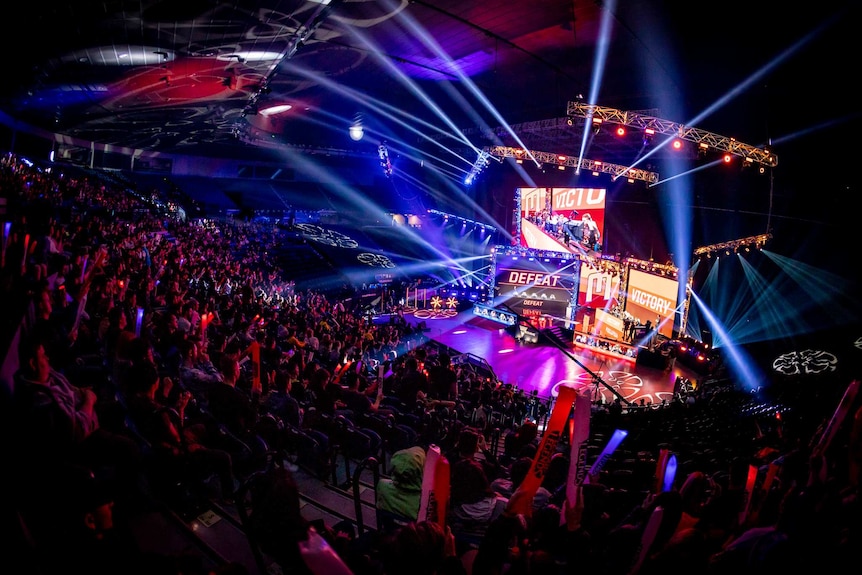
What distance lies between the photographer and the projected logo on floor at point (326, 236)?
28.1 metres

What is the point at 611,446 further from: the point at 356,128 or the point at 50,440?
the point at 356,128

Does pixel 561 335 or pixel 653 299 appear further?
pixel 561 335

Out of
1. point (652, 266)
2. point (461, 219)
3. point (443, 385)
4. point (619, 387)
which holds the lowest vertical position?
point (619, 387)

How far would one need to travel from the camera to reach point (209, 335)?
27.2 feet

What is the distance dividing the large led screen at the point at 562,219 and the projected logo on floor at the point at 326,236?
37.4 feet

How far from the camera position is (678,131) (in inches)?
487

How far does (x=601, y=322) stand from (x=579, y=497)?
58.9ft

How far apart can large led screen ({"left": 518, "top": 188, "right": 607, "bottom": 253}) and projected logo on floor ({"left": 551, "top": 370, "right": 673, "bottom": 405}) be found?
6.16 meters

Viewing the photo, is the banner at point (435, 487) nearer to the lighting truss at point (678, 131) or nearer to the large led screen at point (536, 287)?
the lighting truss at point (678, 131)

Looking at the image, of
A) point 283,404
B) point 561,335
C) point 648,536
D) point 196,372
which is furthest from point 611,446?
point 561,335

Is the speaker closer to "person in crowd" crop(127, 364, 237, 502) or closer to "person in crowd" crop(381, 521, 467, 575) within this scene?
"person in crowd" crop(127, 364, 237, 502)

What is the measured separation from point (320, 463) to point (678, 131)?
40.7 ft

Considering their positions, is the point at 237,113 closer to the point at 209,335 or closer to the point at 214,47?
the point at 214,47

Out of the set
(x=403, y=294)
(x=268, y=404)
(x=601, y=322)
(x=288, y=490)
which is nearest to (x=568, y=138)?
(x=601, y=322)
